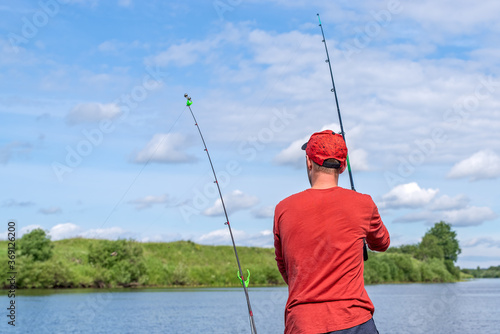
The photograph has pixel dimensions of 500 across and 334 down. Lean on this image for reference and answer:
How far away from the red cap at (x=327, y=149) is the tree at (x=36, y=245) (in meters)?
47.4

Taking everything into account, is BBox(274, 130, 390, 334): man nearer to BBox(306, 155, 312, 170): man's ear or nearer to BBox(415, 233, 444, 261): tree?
BBox(306, 155, 312, 170): man's ear

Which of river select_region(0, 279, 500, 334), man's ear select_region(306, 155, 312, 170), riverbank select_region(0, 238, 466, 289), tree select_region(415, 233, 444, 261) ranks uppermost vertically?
tree select_region(415, 233, 444, 261)

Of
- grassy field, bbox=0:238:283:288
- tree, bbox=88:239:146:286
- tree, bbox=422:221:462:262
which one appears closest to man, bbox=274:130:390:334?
grassy field, bbox=0:238:283:288

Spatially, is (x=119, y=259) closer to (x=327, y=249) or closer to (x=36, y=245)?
(x=36, y=245)

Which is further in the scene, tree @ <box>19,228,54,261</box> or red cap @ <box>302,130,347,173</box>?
tree @ <box>19,228,54,261</box>

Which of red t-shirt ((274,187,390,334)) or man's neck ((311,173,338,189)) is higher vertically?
man's neck ((311,173,338,189))

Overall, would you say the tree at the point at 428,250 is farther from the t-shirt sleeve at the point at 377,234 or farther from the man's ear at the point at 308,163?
the man's ear at the point at 308,163

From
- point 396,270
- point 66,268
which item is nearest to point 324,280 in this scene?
point 66,268

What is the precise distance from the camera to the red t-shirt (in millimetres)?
2555

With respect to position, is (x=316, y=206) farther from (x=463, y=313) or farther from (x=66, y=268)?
(x=66, y=268)

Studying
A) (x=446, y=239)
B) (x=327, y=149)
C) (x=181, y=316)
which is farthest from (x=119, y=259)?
(x=446, y=239)

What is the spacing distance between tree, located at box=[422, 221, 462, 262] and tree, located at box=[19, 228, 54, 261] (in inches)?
3085

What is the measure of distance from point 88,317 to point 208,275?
110ft

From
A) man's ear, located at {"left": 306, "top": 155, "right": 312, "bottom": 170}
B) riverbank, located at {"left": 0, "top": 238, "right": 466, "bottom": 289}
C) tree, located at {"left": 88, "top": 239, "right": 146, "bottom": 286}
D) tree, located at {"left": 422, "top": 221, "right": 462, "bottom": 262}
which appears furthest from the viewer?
tree, located at {"left": 422, "top": 221, "right": 462, "bottom": 262}
